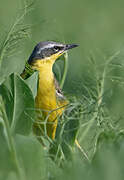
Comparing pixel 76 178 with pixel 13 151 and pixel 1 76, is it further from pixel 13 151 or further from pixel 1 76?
pixel 1 76

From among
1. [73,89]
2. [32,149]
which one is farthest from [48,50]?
[32,149]

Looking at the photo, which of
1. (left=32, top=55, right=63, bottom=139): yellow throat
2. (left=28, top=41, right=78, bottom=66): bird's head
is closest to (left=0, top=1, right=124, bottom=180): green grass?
(left=32, top=55, right=63, bottom=139): yellow throat

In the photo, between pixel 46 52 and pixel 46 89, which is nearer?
pixel 46 89

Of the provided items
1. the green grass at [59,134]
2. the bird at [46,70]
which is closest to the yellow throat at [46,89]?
the bird at [46,70]

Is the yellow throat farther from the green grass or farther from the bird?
the green grass

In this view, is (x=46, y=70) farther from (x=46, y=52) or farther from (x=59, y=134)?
(x=59, y=134)

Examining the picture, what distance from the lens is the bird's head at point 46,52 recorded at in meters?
5.39

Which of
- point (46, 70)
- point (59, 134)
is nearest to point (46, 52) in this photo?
point (46, 70)

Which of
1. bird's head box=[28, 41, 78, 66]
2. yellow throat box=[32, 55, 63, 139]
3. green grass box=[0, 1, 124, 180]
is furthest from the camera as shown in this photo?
bird's head box=[28, 41, 78, 66]

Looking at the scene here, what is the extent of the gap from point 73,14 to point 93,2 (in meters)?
0.51

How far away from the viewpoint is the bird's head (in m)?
5.39

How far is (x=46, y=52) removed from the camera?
18.1 feet

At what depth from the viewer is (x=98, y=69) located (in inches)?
129

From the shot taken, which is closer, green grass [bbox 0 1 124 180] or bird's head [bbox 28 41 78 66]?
green grass [bbox 0 1 124 180]
